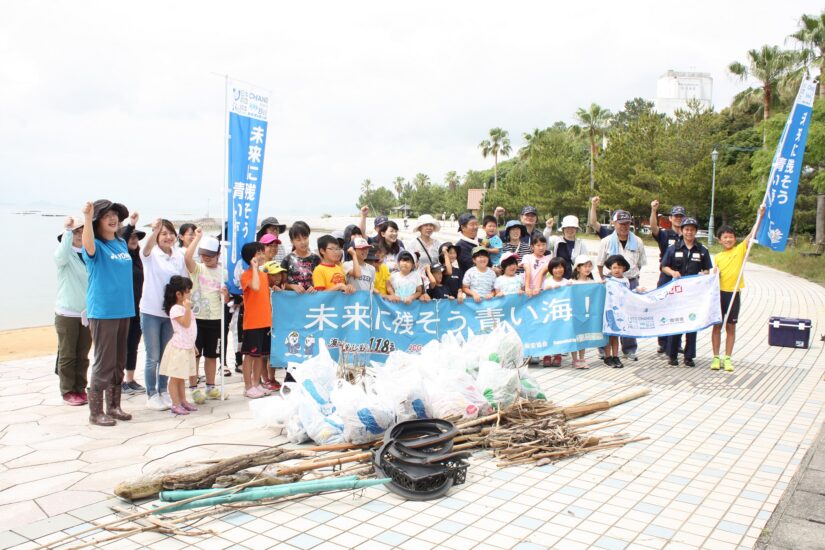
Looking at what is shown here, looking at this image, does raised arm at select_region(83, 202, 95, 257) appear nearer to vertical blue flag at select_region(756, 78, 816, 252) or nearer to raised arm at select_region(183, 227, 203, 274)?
raised arm at select_region(183, 227, 203, 274)

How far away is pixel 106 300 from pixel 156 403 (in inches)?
46.0

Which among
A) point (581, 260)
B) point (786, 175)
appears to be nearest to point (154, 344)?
point (581, 260)

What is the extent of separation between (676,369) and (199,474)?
19.7 feet

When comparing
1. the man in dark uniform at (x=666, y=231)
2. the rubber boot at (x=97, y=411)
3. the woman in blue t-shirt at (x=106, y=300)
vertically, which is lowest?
the rubber boot at (x=97, y=411)

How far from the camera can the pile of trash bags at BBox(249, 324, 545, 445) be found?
4.65 metres

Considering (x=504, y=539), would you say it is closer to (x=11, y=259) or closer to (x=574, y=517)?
(x=574, y=517)

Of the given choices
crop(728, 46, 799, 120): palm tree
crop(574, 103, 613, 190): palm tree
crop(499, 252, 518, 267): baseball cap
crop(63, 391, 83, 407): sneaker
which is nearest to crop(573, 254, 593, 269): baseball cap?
crop(499, 252, 518, 267): baseball cap

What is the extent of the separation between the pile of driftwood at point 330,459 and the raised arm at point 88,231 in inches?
81.1

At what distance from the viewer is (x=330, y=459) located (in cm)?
429

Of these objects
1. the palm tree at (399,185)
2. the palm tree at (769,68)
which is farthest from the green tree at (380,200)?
the palm tree at (769,68)

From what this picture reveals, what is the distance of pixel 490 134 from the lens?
84938 millimetres

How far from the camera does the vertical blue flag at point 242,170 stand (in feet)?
20.9

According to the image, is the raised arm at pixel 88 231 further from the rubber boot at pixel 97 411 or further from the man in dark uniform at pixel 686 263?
the man in dark uniform at pixel 686 263

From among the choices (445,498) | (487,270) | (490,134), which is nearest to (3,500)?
(445,498)
